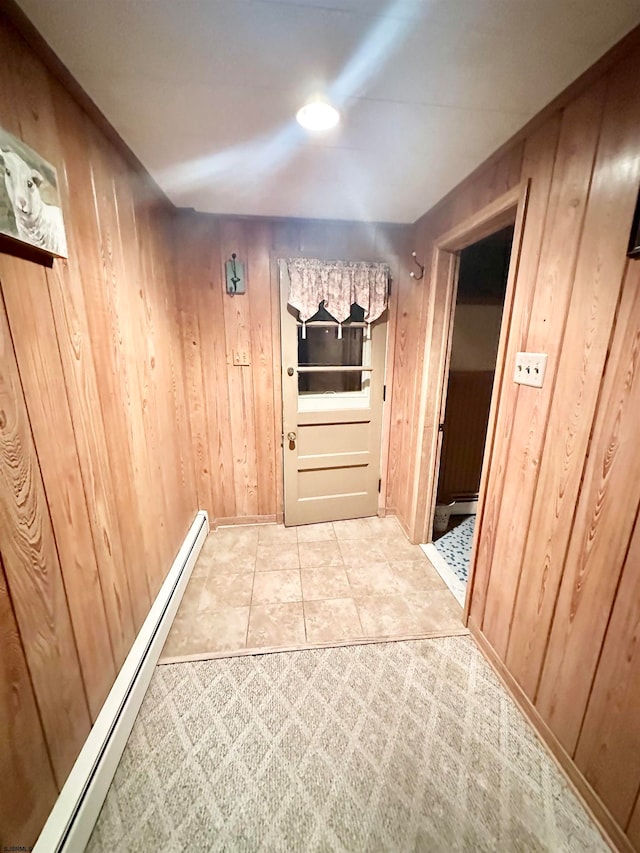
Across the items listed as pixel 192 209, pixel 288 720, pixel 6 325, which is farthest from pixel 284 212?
pixel 288 720

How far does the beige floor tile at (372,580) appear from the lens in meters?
1.92

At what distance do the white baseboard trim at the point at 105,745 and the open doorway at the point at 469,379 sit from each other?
1.84 metres

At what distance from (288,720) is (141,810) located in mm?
505

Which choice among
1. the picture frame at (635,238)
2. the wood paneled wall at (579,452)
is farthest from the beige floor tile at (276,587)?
the picture frame at (635,238)

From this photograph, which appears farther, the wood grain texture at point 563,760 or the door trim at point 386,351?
the door trim at point 386,351

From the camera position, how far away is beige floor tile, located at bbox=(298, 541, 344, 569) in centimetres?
216

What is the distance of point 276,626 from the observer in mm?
1678

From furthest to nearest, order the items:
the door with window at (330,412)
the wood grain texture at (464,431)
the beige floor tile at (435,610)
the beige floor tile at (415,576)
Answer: the wood grain texture at (464,431) → the door with window at (330,412) → the beige floor tile at (415,576) → the beige floor tile at (435,610)

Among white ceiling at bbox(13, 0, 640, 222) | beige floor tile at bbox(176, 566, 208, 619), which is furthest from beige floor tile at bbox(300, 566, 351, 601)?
white ceiling at bbox(13, 0, 640, 222)

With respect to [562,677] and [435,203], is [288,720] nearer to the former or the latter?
[562,677]

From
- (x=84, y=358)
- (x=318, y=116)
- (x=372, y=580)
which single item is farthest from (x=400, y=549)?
(x=318, y=116)

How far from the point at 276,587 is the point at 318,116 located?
7.36 ft

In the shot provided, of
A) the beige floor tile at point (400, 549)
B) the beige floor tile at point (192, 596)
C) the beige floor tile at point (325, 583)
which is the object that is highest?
the beige floor tile at point (400, 549)

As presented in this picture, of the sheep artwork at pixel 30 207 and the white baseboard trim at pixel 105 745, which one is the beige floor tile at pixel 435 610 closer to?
the white baseboard trim at pixel 105 745
